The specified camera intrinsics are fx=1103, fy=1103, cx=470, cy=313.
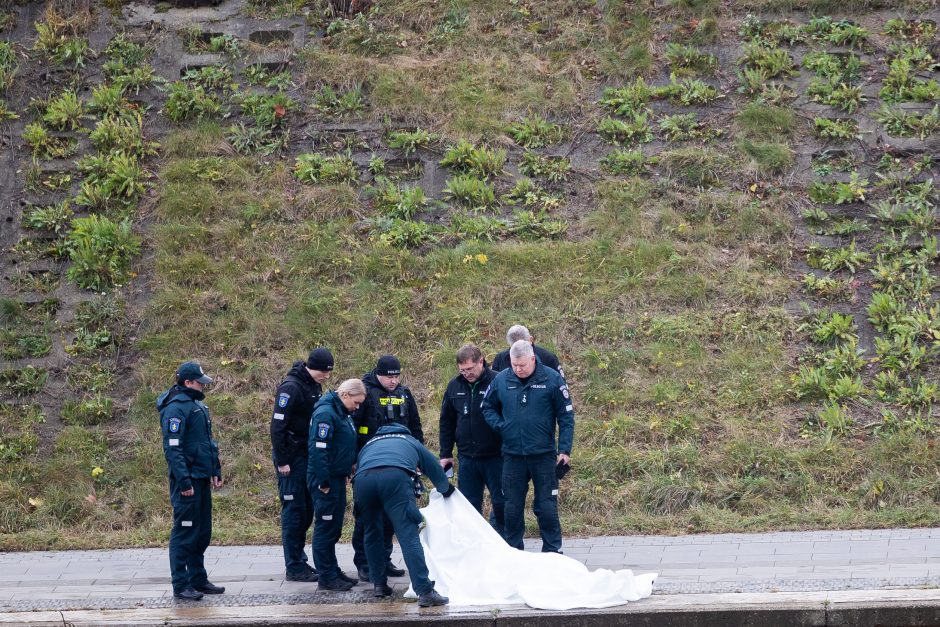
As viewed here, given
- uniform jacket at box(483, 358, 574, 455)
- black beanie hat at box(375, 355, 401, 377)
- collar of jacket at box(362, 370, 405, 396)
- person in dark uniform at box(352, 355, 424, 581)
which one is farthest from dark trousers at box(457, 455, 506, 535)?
black beanie hat at box(375, 355, 401, 377)

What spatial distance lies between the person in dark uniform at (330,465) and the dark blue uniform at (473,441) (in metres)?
1.16

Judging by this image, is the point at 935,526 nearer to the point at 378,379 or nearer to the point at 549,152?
the point at 378,379

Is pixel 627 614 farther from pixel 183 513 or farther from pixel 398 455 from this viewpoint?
pixel 183 513

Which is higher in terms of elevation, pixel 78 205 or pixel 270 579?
pixel 78 205

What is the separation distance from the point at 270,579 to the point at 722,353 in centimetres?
559

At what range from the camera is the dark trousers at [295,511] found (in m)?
9.23

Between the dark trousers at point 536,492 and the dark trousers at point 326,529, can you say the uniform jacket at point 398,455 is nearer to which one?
the dark trousers at point 326,529

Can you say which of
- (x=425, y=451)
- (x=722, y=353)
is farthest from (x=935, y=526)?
(x=425, y=451)

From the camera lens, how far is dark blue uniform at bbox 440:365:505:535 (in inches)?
382

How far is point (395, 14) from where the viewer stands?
1708cm

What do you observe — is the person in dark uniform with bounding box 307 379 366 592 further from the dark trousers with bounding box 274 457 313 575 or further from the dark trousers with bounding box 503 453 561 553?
the dark trousers with bounding box 503 453 561 553

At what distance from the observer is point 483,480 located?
32.5ft

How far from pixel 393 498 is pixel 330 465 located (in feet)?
2.34

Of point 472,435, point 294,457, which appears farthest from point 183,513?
point 472,435
